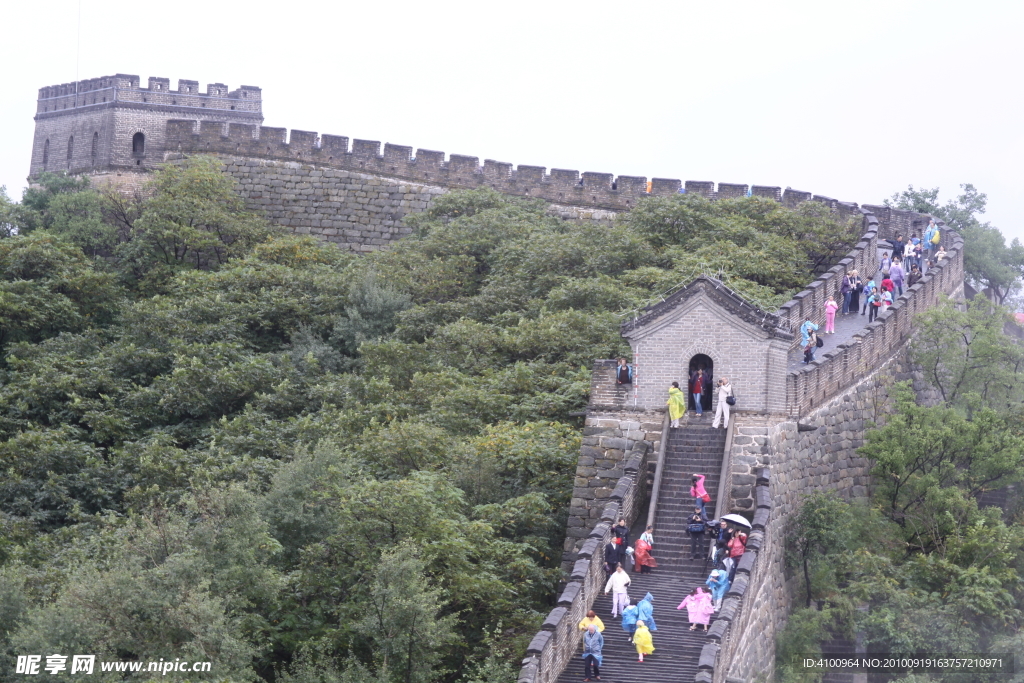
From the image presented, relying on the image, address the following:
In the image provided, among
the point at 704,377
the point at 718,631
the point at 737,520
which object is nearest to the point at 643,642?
the point at 718,631

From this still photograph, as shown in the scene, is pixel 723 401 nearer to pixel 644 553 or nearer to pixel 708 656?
pixel 644 553

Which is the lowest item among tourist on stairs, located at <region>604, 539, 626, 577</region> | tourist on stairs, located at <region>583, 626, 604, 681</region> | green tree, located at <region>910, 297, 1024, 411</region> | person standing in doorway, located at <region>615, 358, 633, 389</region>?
tourist on stairs, located at <region>583, 626, 604, 681</region>

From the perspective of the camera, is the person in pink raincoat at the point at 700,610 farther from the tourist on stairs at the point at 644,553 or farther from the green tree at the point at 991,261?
the green tree at the point at 991,261

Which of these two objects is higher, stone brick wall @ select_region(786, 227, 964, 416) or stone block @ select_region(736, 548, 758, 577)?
stone brick wall @ select_region(786, 227, 964, 416)

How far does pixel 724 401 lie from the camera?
24.3m

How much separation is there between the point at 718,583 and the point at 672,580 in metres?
0.82

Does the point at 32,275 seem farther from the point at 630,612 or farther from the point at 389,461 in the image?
the point at 630,612

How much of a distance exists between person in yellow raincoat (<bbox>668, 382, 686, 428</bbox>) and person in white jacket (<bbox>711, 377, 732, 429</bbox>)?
21.2 inches

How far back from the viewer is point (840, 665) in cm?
2462

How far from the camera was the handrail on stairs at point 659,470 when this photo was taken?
23406mm

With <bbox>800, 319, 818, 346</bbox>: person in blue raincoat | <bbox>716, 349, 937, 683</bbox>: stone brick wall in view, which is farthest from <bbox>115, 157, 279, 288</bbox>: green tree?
<bbox>716, 349, 937, 683</bbox>: stone brick wall

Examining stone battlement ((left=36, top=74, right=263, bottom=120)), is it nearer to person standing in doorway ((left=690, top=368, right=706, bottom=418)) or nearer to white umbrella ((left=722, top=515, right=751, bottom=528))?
person standing in doorway ((left=690, top=368, right=706, bottom=418))

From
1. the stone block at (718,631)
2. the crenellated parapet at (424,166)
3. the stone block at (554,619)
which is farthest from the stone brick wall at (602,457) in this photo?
the crenellated parapet at (424,166)

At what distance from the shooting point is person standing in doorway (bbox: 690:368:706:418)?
24.7m
